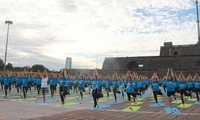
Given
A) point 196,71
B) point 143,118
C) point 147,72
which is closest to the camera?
point 143,118

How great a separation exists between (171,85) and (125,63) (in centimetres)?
5767

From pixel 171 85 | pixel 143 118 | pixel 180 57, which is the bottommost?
pixel 143 118

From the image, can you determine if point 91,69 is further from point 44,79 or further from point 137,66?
point 44,79

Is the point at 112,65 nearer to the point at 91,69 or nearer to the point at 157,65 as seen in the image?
the point at 91,69

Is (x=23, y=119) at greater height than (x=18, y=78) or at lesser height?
lesser

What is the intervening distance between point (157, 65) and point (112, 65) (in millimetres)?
13025

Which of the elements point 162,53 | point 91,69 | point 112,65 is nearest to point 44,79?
point 91,69

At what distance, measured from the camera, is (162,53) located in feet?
266

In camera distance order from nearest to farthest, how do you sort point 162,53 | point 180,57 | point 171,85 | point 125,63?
point 171,85, point 180,57, point 125,63, point 162,53

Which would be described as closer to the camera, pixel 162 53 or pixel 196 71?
pixel 196 71

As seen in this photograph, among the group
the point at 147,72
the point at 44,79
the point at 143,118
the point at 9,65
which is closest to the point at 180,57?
the point at 147,72

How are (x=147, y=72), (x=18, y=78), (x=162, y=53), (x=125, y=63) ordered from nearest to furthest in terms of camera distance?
1. (x=18, y=78)
2. (x=147, y=72)
3. (x=125, y=63)
4. (x=162, y=53)

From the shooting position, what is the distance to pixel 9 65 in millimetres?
83562

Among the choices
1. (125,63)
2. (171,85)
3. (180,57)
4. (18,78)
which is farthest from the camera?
(125,63)
